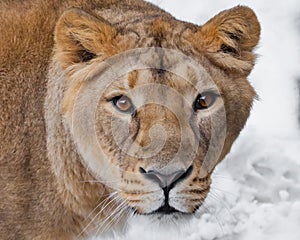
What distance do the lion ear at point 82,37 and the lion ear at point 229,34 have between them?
369 millimetres

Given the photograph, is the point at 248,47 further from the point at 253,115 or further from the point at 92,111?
the point at 253,115

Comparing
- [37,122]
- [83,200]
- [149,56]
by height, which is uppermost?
[149,56]

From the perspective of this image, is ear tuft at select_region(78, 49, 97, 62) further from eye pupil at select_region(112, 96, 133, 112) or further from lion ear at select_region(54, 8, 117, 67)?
eye pupil at select_region(112, 96, 133, 112)

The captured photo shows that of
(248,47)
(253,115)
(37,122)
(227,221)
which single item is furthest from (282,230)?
(37,122)

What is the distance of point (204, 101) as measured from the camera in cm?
290

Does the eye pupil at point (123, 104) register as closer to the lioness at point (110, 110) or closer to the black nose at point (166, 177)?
the lioness at point (110, 110)

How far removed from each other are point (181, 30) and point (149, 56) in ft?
0.86

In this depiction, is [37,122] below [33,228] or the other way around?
the other way around

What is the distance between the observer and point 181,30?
307 cm

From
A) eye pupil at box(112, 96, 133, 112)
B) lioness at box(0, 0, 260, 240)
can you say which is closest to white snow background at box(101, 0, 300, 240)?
lioness at box(0, 0, 260, 240)

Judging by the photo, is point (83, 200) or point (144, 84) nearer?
point (144, 84)

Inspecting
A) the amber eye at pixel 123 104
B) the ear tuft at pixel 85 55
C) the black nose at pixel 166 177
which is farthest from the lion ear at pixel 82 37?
the black nose at pixel 166 177

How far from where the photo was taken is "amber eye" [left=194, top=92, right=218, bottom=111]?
9.47ft

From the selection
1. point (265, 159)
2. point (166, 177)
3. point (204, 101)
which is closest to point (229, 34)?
point (204, 101)
